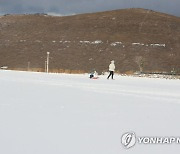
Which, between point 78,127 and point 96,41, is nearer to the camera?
point 78,127

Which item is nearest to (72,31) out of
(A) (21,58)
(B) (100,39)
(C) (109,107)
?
(B) (100,39)

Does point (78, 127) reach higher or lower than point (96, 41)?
lower

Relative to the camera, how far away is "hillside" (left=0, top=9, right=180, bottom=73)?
2422 inches

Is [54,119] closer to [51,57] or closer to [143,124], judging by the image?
[143,124]

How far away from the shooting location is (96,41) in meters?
68.2

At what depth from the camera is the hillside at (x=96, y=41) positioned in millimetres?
61531

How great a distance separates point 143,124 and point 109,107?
2572 mm

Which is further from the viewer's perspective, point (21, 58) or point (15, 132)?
point (21, 58)

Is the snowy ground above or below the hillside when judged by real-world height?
below

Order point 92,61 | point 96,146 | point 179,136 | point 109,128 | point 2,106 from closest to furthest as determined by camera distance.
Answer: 1. point 96,146
2. point 179,136
3. point 109,128
4. point 2,106
5. point 92,61

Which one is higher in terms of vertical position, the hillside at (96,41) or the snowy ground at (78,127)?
the hillside at (96,41)

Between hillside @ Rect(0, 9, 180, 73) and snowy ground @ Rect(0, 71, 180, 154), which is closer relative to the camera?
snowy ground @ Rect(0, 71, 180, 154)

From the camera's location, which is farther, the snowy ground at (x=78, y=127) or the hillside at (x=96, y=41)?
the hillside at (x=96, y=41)

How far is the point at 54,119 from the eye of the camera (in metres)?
7.15
